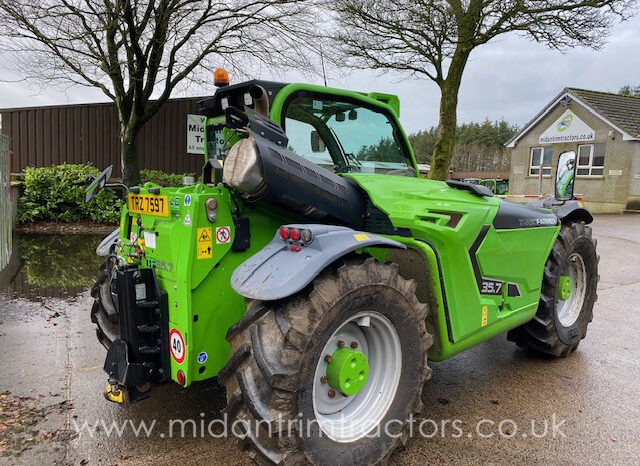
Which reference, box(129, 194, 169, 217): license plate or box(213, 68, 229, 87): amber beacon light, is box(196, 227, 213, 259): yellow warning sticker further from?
box(213, 68, 229, 87): amber beacon light

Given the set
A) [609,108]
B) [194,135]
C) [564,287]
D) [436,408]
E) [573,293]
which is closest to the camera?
[436,408]

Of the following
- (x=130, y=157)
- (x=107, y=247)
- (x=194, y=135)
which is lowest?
(x=107, y=247)

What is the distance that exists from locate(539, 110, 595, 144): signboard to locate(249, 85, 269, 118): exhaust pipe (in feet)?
75.9

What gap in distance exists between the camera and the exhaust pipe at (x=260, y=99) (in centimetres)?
272

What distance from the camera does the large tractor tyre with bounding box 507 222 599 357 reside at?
4.13m

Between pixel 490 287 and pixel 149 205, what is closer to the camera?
pixel 149 205

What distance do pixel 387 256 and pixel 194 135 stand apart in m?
9.90

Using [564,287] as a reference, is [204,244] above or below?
above

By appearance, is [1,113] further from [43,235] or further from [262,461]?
[262,461]

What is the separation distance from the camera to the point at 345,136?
141 inches

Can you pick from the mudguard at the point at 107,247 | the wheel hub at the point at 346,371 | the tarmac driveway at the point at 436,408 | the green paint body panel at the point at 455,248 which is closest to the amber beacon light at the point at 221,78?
the green paint body panel at the point at 455,248

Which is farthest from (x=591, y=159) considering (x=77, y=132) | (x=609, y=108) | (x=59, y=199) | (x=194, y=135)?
(x=59, y=199)

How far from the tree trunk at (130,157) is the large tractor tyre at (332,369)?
10.9 m

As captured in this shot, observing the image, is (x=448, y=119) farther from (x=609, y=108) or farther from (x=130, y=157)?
(x=609, y=108)
